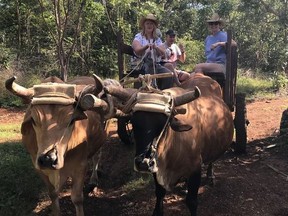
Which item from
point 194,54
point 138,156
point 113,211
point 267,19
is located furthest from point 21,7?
point 267,19

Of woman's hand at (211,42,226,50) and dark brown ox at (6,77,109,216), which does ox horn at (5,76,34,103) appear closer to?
dark brown ox at (6,77,109,216)

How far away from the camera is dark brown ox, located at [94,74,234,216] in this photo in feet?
13.0

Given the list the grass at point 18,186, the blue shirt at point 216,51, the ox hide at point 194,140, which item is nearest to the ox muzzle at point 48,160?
the ox hide at point 194,140

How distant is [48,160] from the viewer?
3750mm

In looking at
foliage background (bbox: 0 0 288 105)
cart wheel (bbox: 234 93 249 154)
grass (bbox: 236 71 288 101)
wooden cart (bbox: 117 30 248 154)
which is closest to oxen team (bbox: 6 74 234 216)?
wooden cart (bbox: 117 30 248 154)

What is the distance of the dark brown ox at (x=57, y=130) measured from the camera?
388 centimetres

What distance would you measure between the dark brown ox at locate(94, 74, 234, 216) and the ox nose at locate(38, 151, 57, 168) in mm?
773

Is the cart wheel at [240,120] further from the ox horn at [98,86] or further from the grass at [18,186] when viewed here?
the ox horn at [98,86]

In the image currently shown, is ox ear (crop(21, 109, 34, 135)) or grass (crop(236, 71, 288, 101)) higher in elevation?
ox ear (crop(21, 109, 34, 135))

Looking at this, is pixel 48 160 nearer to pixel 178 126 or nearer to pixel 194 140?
pixel 178 126

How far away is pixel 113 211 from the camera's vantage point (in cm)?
548

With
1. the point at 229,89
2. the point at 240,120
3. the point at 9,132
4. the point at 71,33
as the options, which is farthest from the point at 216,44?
the point at 71,33

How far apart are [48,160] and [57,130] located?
34 cm

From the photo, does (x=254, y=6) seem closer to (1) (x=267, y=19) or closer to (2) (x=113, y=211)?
(1) (x=267, y=19)
